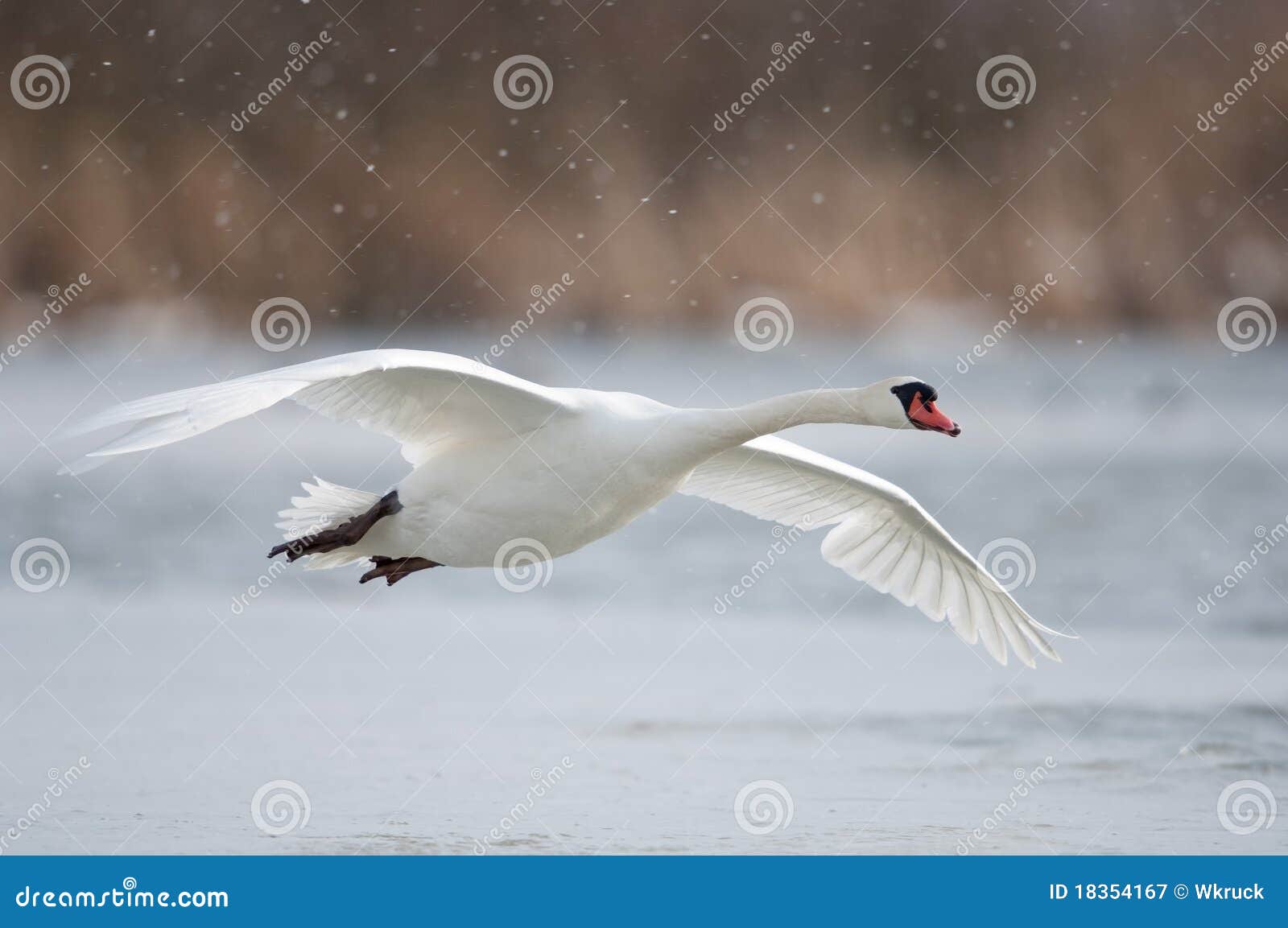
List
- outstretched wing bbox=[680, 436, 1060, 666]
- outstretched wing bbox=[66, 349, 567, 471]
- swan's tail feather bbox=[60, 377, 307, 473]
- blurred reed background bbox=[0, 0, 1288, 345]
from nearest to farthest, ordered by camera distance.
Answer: swan's tail feather bbox=[60, 377, 307, 473] → outstretched wing bbox=[66, 349, 567, 471] → outstretched wing bbox=[680, 436, 1060, 666] → blurred reed background bbox=[0, 0, 1288, 345]

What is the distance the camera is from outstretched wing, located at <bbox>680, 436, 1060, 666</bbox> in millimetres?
6609

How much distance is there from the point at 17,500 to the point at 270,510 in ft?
6.50

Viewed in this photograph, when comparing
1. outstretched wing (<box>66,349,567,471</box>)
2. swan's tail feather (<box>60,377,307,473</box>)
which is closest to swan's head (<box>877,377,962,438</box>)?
outstretched wing (<box>66,349,567,471</box>)

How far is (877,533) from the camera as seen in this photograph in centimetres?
699

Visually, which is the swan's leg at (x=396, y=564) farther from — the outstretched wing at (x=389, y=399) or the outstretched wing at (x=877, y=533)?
the outstretched wing at (x=877, y=533)

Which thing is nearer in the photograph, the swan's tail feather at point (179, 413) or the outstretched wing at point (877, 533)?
the swan's tail feather at point (179, 413)

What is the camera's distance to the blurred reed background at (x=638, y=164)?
17938mm

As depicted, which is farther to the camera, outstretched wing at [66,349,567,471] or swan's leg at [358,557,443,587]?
swan's leg at [358,557,443,587]

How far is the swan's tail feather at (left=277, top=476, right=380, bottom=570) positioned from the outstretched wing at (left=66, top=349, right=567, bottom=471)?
0.25m

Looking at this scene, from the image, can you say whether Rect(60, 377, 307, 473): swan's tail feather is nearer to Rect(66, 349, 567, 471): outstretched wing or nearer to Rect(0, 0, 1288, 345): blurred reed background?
Rect(66, 349, 567, 471): outstretched wing

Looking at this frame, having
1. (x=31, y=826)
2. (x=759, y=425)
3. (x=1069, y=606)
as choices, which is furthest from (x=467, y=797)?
(x=1069, y=606)

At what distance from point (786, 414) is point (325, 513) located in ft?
5.62

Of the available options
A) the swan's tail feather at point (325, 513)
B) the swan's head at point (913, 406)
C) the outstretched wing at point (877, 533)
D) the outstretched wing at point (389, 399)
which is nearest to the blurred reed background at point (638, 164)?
the outstretched wing at point (877, 533)

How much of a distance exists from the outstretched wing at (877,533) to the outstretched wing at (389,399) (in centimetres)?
117
